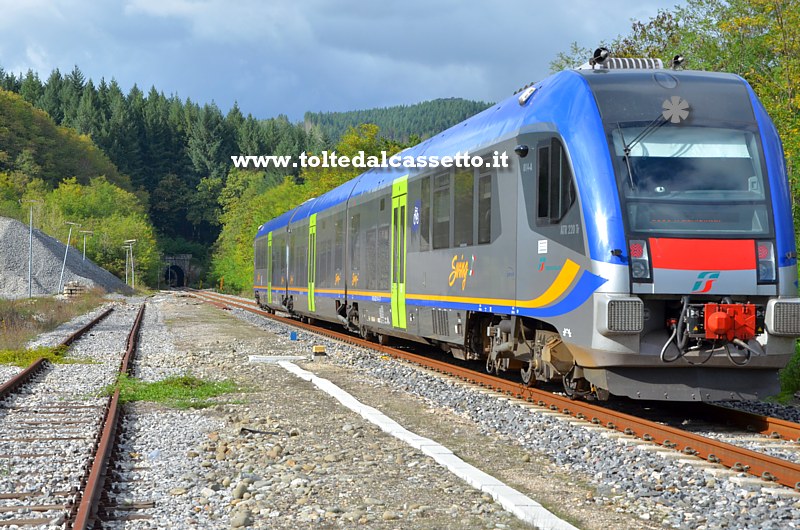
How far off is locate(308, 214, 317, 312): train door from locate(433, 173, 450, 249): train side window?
11390 mm

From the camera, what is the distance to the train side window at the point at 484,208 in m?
12.2

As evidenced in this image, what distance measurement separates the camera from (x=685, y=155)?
31.7 ft

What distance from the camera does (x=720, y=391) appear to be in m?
9.38

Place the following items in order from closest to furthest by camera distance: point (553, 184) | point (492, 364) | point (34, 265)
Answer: point (553, 184) < point (492, 364) < point (34, 265)

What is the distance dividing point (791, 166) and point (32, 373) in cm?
1816

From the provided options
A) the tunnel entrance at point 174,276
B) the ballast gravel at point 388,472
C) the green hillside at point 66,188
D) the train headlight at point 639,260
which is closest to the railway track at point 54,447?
the ballast gravel at point 388,472

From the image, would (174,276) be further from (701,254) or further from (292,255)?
(701,254)

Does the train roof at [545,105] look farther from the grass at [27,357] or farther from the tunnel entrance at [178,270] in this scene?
the tunnel entrance at [178,270]

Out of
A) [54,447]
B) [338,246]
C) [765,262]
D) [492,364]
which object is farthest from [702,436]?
[338,246]

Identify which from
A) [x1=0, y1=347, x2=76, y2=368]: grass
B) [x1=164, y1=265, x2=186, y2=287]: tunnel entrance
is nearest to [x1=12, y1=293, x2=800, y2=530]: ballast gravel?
[x1=0, y1=347, x2=76, y2=368]: grass

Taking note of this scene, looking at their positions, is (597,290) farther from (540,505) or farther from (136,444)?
(136,444)

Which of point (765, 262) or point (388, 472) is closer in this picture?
point (388, 472)

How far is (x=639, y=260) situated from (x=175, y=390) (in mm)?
7182

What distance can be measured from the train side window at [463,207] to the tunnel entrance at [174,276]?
141476 mm
